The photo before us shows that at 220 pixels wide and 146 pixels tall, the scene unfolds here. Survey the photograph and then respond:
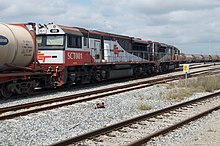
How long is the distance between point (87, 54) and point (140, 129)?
1296 cm

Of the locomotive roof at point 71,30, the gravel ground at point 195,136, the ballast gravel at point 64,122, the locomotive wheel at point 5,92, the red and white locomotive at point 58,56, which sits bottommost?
the gravel ground at point 195,136

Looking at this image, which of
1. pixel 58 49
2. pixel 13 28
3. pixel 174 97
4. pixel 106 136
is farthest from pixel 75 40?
pixel 106 136

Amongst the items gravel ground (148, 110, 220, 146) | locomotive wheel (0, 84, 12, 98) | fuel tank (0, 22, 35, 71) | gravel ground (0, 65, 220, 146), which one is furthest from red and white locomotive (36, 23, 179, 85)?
gravel ground (148, 110, 220, 146)

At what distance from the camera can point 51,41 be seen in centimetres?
1927

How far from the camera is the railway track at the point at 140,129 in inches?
293

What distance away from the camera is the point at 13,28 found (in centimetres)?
1556

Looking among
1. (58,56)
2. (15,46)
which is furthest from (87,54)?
(15,46)

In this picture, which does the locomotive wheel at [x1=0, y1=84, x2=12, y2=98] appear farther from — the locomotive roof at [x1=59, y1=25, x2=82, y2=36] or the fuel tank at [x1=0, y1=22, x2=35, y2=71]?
the locomotive roof at [x1=59, y1=25, x2=82, y2=36]

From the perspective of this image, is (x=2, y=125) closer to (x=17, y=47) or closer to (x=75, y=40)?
(x=17, y=47)

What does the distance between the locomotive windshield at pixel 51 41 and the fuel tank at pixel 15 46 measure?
106 inches

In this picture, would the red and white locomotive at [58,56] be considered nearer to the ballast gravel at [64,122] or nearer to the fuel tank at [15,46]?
the fuel tank at [15,46]

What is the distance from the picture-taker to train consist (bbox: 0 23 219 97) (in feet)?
50.2

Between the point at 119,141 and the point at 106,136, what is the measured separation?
506mm

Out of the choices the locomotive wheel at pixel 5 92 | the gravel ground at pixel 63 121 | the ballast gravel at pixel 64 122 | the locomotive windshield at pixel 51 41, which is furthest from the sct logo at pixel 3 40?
the locomotive windshield at pixel 51 41
